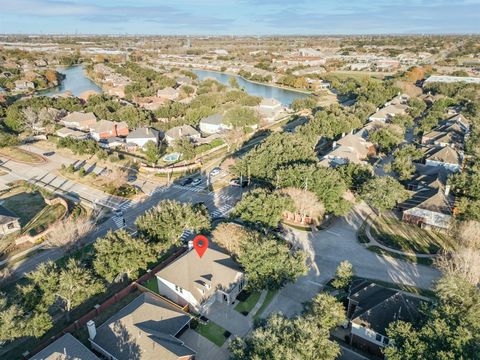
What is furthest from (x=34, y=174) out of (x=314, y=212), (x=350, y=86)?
(x=350, y=86)

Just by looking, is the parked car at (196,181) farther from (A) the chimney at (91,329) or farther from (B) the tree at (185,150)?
(A) the chimney at (91,329)

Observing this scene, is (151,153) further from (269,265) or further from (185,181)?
(269,265)

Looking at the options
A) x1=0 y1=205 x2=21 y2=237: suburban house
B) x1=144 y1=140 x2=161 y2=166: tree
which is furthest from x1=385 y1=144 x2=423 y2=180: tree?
x1=0 y1=205 x2=21 y2=237: suburban house

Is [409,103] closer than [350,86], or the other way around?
[409,103]

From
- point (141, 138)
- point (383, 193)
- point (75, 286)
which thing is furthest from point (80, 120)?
point (383, 193)

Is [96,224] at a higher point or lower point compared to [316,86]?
lower

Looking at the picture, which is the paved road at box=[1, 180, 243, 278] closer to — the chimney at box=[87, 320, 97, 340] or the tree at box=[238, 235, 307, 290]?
the chimney at box=[87, 320, 97, 340]

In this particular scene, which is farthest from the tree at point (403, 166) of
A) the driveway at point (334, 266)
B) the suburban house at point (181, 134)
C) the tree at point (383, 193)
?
the suburban house at point (181, 134)

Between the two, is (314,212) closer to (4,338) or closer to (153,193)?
(153,193)
